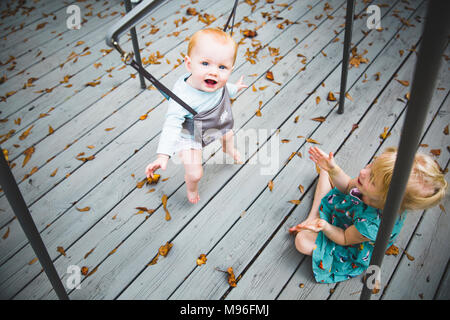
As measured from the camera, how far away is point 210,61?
4.73 ft

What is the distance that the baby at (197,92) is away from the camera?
1426 millimetres

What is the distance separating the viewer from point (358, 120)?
2.28m

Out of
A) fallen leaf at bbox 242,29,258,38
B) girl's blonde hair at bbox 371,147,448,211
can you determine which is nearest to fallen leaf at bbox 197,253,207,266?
girl's blonde hair at bbox 371,147,448,211

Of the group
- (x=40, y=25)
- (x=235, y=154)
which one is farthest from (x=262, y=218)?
(x=40, y=25)

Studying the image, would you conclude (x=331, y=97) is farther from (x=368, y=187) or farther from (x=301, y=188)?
(x=368, y=187)

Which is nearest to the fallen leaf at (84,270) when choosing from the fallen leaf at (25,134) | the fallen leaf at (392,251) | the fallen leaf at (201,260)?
the fallen leaf at (201,260)

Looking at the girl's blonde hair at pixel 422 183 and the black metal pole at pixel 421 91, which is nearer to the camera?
the black metal pole at pixel 421 91

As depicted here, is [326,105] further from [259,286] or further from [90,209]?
[90,209]

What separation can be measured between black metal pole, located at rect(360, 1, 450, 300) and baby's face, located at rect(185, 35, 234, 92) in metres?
0.85

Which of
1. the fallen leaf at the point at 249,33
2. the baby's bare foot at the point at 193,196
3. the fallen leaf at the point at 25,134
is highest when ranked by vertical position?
Answer: the fallen leaf at the point at 249,33

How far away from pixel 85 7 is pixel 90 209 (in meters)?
2.43

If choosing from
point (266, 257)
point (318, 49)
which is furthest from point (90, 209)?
point (318, 49)

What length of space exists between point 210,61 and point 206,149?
0.80 m

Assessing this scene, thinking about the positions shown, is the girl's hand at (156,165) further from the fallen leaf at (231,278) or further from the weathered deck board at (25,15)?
the weathered deck board at (25,15)
